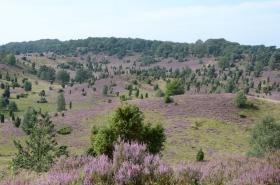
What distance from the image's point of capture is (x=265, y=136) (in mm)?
52094

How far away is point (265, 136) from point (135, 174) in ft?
150

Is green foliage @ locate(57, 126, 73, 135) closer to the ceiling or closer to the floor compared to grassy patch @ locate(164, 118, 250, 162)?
closer to the floor

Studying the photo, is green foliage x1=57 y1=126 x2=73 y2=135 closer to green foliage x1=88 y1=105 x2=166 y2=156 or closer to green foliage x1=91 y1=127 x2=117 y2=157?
green foliage x1=88 y1=105 x2=166 y2=156

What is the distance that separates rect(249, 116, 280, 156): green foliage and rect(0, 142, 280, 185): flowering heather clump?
127ft

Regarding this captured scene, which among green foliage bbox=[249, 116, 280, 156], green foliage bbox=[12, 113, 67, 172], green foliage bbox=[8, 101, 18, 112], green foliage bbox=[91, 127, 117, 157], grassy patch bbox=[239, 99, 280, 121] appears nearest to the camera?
green foliage bbox=[12, 113, 67, 172]

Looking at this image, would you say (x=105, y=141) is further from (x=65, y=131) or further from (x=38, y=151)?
(x=65, y=131)

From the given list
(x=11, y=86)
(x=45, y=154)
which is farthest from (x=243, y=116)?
(x=11, y=86)

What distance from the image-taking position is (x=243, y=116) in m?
87.1

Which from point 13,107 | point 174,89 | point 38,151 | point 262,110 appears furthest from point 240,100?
point 38,151

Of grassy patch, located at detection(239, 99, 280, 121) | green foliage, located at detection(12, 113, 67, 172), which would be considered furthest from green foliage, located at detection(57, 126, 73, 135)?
green foliage, located at detection(12, 113, 67, 172)

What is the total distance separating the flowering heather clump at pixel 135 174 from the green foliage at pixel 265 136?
127 feet

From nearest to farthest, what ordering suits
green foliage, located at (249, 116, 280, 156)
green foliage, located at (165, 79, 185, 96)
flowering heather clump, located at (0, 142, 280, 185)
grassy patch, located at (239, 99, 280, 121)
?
flowering heather clump, located at (0, 142, 280, 185)
green foliage, located at (249, 116, 280, 156)
grassy patch, located at (239, 99, 280, 121)
green foliage, located at (165, 79, 185, 96)

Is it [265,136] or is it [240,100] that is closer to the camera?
[265,136]

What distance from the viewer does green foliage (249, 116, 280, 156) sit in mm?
50719
